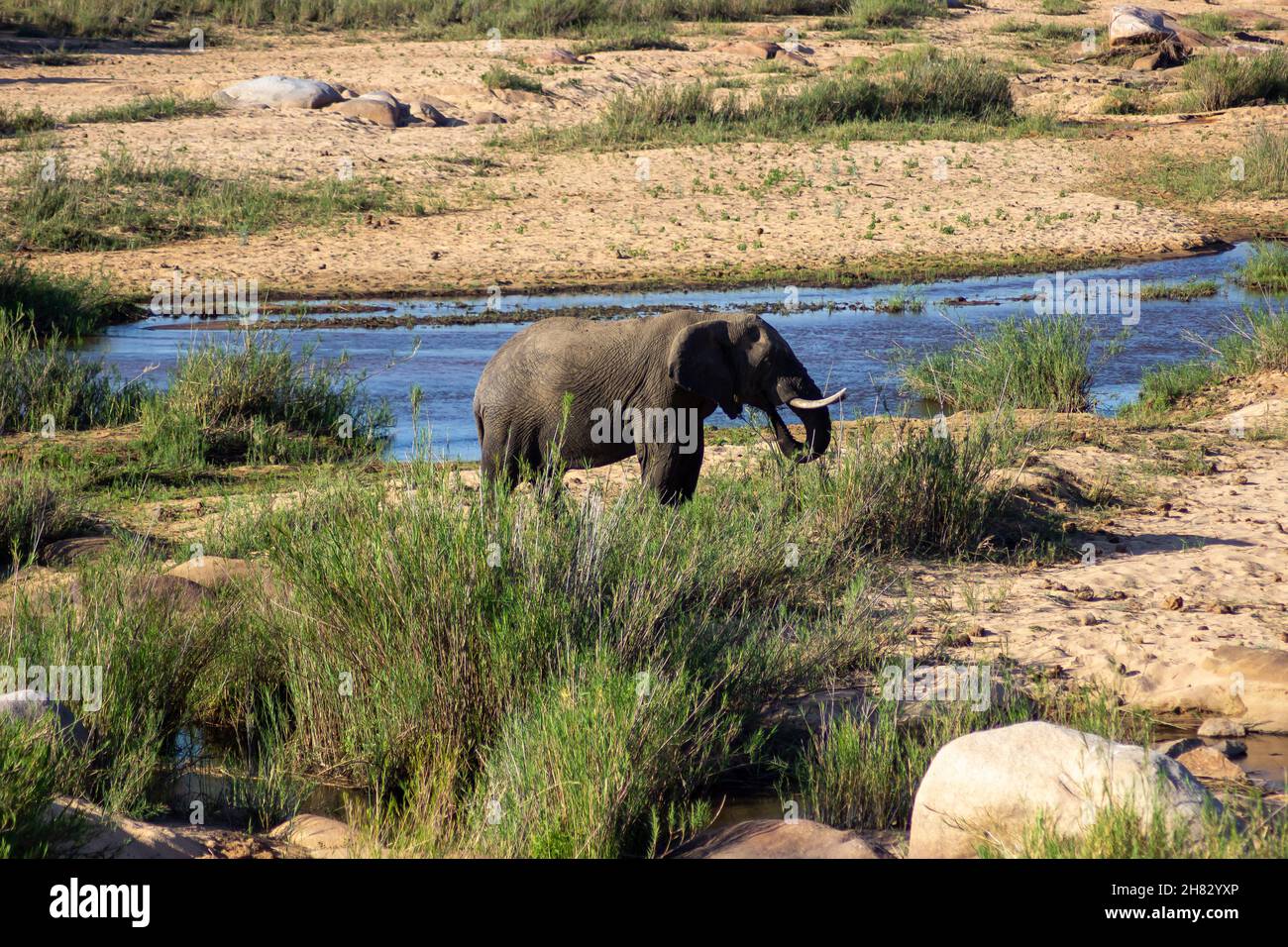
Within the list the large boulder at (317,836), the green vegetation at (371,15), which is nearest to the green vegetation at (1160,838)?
the large boulder at (317,836)

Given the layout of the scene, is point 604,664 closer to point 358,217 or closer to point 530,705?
point 530,705

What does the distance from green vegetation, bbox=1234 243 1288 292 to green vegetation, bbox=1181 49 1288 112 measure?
32.1ft

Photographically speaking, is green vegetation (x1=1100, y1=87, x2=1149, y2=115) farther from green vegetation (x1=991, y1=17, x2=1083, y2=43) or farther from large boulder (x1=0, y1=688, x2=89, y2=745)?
large boulder (x1=0, y1=688, x2=89, y2=745)

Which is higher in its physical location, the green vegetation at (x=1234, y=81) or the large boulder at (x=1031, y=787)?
the green vegetation at (x=1234, y=81)

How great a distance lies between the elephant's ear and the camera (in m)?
7.55

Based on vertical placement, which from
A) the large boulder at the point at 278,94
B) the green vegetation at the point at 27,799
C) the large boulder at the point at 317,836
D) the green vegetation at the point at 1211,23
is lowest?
the large boulder at the point at 317,836

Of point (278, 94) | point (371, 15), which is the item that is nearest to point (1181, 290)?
point (278, 94)

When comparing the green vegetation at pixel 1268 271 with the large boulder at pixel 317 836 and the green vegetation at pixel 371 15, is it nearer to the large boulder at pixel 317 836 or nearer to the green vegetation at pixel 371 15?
the large boulder at pixel 317 836

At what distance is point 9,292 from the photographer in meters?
13.7

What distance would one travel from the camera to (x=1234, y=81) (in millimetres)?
26719

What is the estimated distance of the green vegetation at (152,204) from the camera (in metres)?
17.6

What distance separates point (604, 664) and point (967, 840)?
1.37 metres

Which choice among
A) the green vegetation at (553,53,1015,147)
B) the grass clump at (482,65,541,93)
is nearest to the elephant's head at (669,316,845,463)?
the green vegetation at (553,53,1015,147)

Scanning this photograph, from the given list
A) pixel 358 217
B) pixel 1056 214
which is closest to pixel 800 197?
pixel 1056 214
